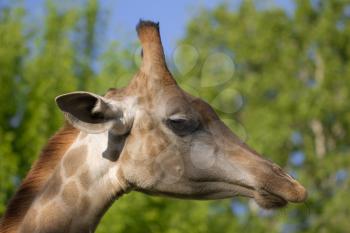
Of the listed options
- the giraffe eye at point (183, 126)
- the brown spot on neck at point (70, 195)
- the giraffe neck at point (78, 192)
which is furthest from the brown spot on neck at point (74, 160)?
the giraffe eye at point (183, 126)

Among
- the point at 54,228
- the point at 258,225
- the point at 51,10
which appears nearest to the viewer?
the point at 54,228

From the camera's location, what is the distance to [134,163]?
552cm

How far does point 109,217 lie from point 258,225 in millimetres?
11722

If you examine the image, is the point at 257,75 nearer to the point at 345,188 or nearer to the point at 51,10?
the point at 345,188

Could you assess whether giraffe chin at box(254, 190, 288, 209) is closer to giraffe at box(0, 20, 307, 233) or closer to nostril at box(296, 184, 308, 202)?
giraffe at box(0, 20, 307, 233)

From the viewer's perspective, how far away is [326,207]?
30.4m

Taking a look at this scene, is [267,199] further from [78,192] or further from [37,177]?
[37,177]

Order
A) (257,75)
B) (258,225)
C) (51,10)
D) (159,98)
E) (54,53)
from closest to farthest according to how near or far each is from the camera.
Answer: (159,98), (54,53), (51,10), (258,225), (257,75)

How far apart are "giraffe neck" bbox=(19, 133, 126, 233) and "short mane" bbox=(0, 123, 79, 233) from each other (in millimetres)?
56

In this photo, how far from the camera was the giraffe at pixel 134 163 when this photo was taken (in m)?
5.40

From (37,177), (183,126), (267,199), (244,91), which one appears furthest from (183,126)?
(244,91)

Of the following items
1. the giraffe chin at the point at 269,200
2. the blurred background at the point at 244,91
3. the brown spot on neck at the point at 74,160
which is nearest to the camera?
the giraffe chin at the point at 269,200

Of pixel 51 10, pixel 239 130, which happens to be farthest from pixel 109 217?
pixel 239 130

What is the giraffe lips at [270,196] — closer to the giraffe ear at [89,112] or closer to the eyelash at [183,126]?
the eyelash at [183,126]
